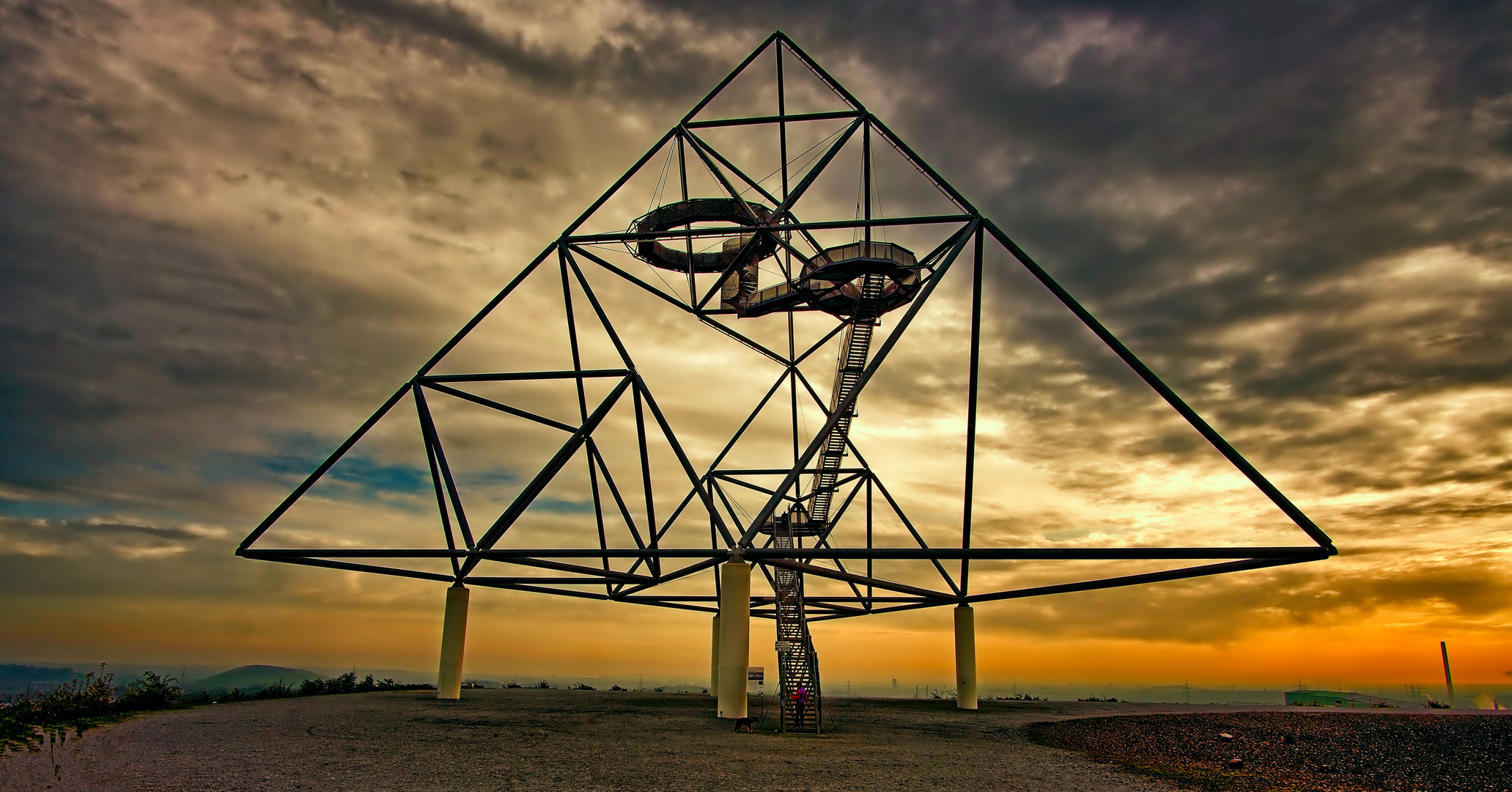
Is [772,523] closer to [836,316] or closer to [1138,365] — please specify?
[836,316]

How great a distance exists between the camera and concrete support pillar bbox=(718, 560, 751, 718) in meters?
24.2

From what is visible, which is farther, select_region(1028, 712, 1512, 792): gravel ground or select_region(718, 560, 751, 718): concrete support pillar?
select_region(718, 560, 751, 718): concrete support pillar

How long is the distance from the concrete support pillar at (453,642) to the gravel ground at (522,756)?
17.4 ft

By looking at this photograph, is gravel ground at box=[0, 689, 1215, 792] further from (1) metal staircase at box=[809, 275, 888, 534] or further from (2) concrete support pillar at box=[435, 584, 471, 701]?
(1) metal staircase at box=[809, 275, 888, 534]

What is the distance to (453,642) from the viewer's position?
3341cm

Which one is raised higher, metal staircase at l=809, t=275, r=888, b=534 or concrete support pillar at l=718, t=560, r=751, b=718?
metal staircase at l=809, t=275, r=888, b=534

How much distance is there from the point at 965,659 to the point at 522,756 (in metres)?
23.1

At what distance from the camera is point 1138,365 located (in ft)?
75.4

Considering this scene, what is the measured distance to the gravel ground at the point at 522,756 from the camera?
44.9ft

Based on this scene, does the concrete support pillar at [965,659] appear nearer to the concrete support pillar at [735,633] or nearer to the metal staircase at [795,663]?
the metal staircase at [795,663]

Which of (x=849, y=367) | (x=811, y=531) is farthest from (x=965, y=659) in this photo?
(x=849, y=367)

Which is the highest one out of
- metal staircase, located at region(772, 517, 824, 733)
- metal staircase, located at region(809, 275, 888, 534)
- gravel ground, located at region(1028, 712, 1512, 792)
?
metal staircase, located at region(809, 275, 888, 534)

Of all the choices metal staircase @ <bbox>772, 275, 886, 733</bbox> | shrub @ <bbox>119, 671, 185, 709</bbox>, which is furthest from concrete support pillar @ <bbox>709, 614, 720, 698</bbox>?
shrub @ <bbox>119, 671, 185, 709</bbox>

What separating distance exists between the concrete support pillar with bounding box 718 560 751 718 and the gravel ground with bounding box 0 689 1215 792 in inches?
37.9
